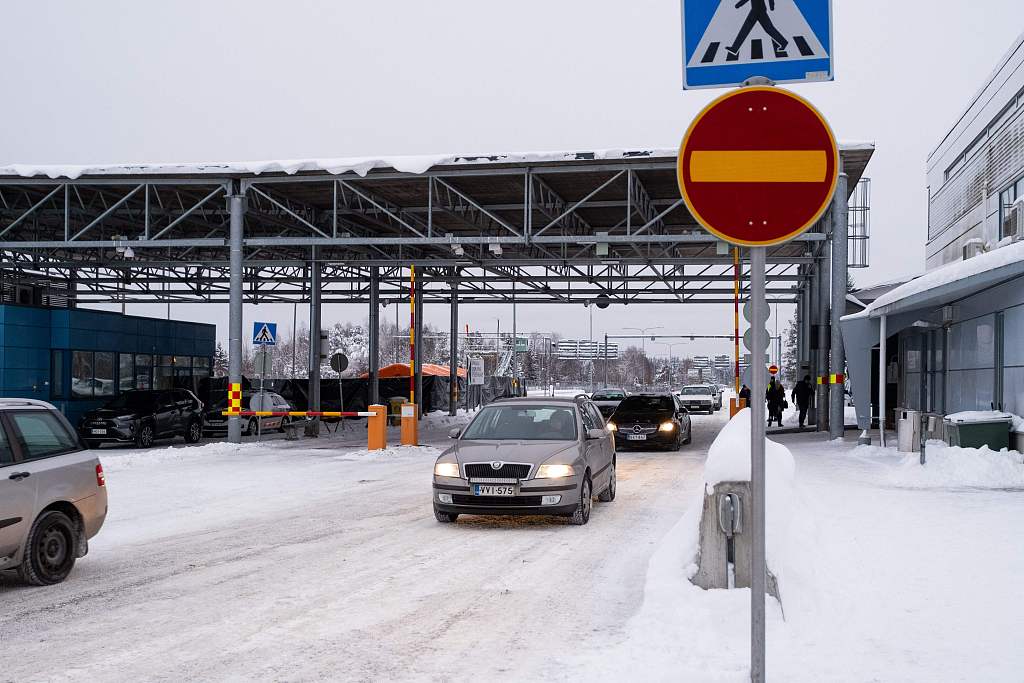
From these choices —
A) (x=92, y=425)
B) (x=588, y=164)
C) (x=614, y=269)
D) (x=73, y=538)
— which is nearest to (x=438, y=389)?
(x=614, y=269)

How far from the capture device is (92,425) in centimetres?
2642

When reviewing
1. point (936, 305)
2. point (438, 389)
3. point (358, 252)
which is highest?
point (358, 252)

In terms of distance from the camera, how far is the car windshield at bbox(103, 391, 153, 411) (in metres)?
27.2

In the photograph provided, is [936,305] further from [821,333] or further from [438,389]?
[438,389]

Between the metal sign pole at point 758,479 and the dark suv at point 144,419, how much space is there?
81.9ft

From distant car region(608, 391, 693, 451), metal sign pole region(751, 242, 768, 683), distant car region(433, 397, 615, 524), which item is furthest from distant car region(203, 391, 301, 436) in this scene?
metal sign pole region(751, 242, 768, 683)

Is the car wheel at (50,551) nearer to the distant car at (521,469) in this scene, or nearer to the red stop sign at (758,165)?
the distant car at (521,469)

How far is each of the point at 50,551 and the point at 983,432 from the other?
46.4 ft

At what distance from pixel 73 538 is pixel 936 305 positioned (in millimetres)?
19290

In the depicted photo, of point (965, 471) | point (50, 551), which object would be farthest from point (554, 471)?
point (965, 471)

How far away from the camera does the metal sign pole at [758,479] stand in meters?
4.08

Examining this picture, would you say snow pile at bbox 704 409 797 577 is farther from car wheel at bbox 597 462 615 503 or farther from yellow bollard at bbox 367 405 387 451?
yellow bollard at bbox 367 405 387 451

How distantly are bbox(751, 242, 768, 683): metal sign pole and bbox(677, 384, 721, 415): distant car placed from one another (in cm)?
5366

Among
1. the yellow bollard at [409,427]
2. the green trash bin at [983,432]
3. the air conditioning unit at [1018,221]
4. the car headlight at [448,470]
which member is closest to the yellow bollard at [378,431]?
the yellow bollard at [409,427]
